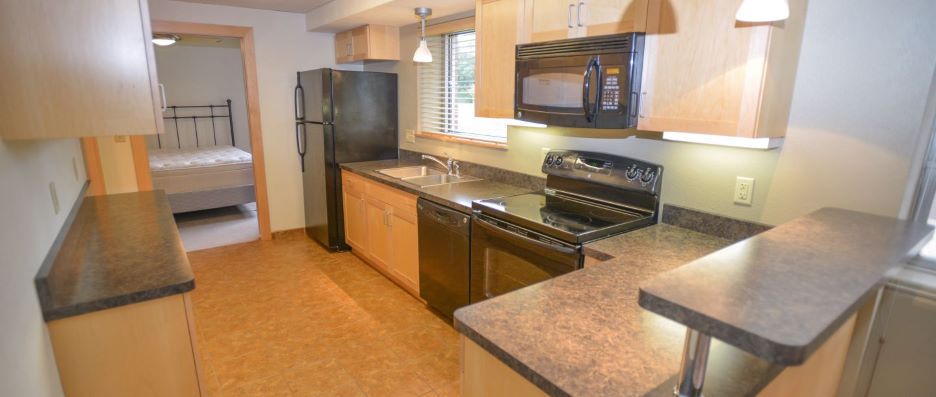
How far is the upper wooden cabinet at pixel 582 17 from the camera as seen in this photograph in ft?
6.12

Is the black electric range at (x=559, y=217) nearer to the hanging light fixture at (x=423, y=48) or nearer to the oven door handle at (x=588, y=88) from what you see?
the oven door handle at (x=588, y=88)

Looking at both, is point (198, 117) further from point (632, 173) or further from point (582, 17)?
point (632, 173)

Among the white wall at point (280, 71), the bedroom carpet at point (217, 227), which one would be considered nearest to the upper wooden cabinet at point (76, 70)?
the white wall at point (280, 71)

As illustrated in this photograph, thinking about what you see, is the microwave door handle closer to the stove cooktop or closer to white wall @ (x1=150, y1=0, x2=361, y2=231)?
the stove cooktop

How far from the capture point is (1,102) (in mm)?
1118

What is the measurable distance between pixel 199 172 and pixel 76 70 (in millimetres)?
4272

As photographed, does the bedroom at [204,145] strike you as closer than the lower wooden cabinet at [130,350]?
No

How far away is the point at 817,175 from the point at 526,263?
1.20 metres

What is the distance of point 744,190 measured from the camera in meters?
1.93

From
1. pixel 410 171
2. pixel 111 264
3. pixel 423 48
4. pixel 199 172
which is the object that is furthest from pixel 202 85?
pixel 111 264

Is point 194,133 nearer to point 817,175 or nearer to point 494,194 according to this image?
point 494,194

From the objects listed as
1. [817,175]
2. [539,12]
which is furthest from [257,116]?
[817,175]

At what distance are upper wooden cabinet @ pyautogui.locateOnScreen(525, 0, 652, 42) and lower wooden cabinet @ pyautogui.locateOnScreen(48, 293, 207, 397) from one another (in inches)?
73.2

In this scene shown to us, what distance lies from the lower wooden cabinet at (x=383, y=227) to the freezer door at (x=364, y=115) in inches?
11.1
